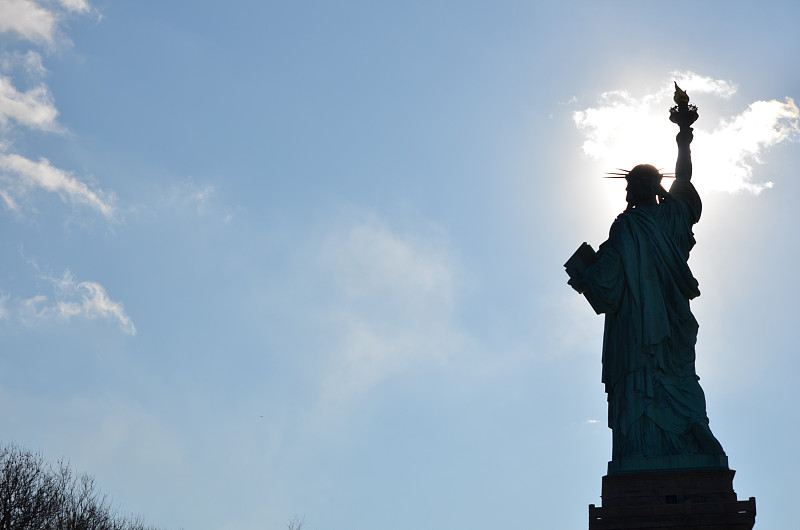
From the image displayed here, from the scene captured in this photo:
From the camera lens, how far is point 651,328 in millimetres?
21125

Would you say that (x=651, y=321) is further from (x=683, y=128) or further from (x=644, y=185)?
(x=683, y=128)

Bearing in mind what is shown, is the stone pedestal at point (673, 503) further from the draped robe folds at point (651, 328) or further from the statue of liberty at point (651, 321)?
the draped robe folds at point (651, 328)

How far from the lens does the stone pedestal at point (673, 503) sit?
18500 mm

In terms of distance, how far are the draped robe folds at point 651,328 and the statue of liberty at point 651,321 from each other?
0.06 feet

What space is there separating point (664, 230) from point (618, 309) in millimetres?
1844

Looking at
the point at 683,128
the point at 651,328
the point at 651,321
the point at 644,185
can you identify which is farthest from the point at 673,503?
the point at 683,128

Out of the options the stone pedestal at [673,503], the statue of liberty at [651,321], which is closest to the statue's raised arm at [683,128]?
the statue of liberty at [651,321]

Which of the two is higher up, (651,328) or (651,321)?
(651,321)

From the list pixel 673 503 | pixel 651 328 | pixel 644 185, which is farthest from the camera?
pixel 644 185

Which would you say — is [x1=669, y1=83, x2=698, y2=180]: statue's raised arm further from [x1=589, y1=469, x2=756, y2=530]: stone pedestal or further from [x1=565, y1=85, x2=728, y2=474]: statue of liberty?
[x1=589, y1=469, x2=756, y2=530]: stone pedestal

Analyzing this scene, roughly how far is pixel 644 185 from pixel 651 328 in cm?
323

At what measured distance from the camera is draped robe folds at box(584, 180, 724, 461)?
20.3m

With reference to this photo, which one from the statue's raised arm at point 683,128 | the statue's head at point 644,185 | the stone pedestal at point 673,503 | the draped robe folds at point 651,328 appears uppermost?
the statue's raised arm at point 683,128

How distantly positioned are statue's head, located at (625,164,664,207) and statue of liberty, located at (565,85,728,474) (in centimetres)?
2
